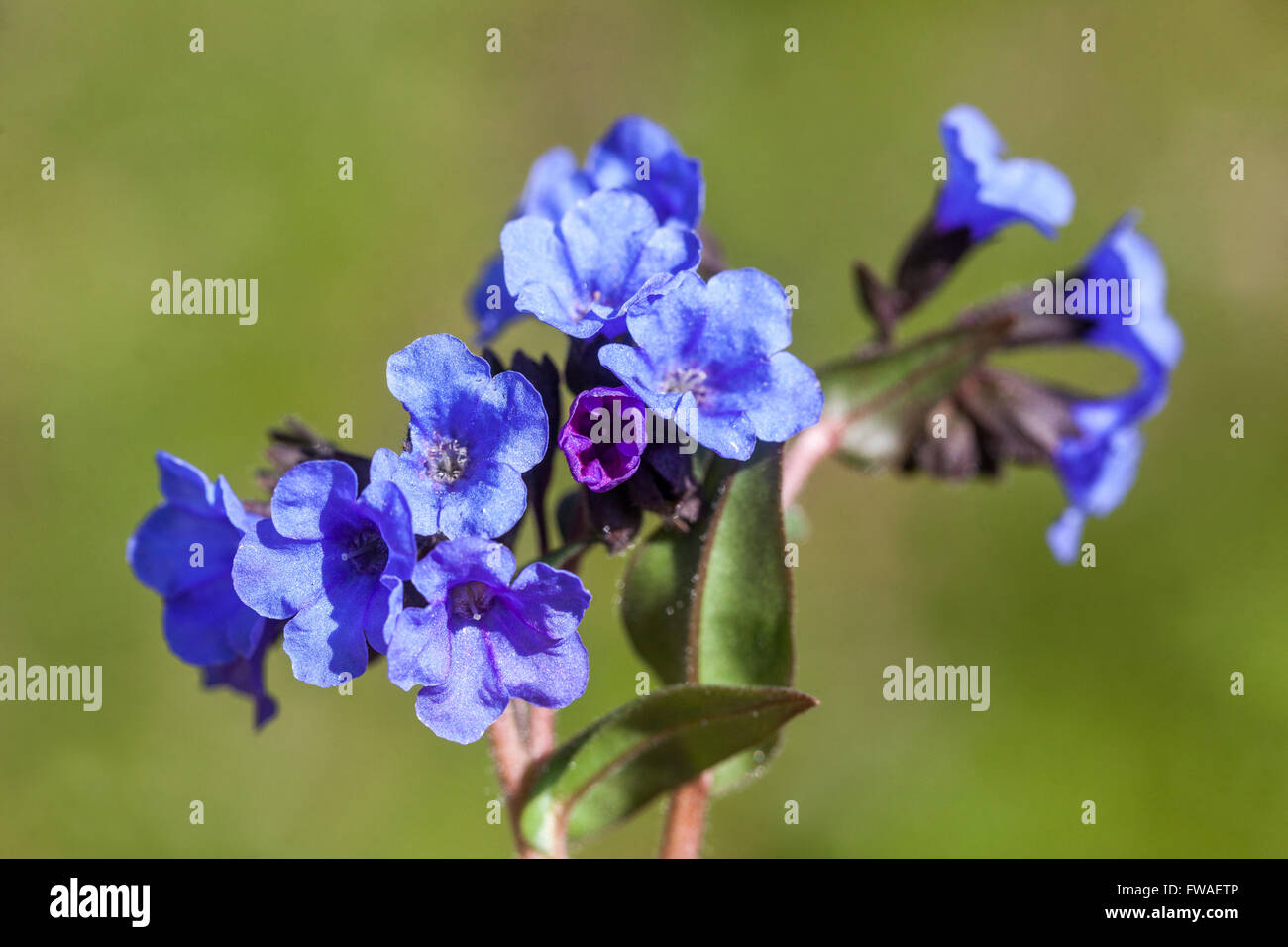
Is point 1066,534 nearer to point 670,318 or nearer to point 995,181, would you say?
point 995,181

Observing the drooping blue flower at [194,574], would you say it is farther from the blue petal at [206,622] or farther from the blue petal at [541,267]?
the blue petal at [541,267]

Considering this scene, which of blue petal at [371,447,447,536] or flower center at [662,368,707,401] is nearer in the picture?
blue petal at [371,447,447,536]

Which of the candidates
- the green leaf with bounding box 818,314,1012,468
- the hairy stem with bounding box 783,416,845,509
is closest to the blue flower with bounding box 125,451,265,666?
the hairy stem with bounding box 783,416,845,509

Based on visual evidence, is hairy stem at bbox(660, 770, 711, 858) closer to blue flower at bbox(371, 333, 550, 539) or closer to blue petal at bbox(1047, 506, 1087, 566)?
blue flower at bbox(371, 333, 550, 539)

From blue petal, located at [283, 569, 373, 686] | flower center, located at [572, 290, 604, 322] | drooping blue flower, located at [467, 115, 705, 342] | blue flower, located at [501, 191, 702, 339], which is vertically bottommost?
blue petal, located at [283, 569, 373, 686]

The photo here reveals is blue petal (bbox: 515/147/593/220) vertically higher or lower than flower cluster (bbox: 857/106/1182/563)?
higher

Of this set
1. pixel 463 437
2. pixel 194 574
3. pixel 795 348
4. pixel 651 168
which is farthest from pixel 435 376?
pixel 795 348

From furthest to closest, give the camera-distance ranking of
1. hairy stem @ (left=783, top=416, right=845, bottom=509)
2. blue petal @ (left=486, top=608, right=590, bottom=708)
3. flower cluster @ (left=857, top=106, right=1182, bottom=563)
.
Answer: flower cluster @ (left=857, top=106, right=1182, bottom=563) → hairy stem @ (left=783, top=416, right=845, bottom=509) → blue petal @ (left=486, top=608, right=590, bottom=708)
